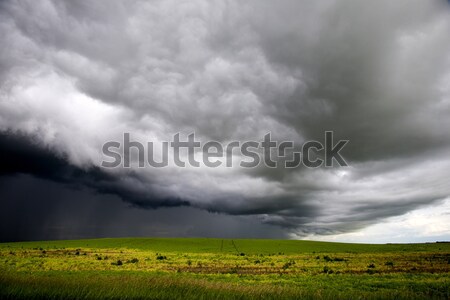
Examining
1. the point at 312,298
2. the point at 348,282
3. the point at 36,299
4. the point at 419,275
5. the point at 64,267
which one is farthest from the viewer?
the point at 64,267

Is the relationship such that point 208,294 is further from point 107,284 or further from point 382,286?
point 382,286

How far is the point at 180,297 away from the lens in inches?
375

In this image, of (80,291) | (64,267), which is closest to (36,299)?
(80,291)

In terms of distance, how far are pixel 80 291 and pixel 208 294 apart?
410 centimetres

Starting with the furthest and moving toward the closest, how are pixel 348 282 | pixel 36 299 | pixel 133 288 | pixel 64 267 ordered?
pixel 64 267, pixel 348 282, pixel 133 288, pixel 36 299

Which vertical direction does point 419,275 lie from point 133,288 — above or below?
below

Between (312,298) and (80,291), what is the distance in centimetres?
739

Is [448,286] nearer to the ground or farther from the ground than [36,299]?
nearer to the ground

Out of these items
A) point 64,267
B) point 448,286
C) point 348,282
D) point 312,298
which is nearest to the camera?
point 312,298

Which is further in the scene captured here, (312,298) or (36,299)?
(312,298)

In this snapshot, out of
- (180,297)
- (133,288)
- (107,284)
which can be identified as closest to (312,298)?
(180,297)

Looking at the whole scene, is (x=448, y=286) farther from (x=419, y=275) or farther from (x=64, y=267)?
(x=64, y=267)

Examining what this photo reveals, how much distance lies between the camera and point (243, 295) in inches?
403

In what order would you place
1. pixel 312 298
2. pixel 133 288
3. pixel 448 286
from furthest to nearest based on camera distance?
1. pixel 448 286
2. pixel 133 288
3. pixel 312 298
